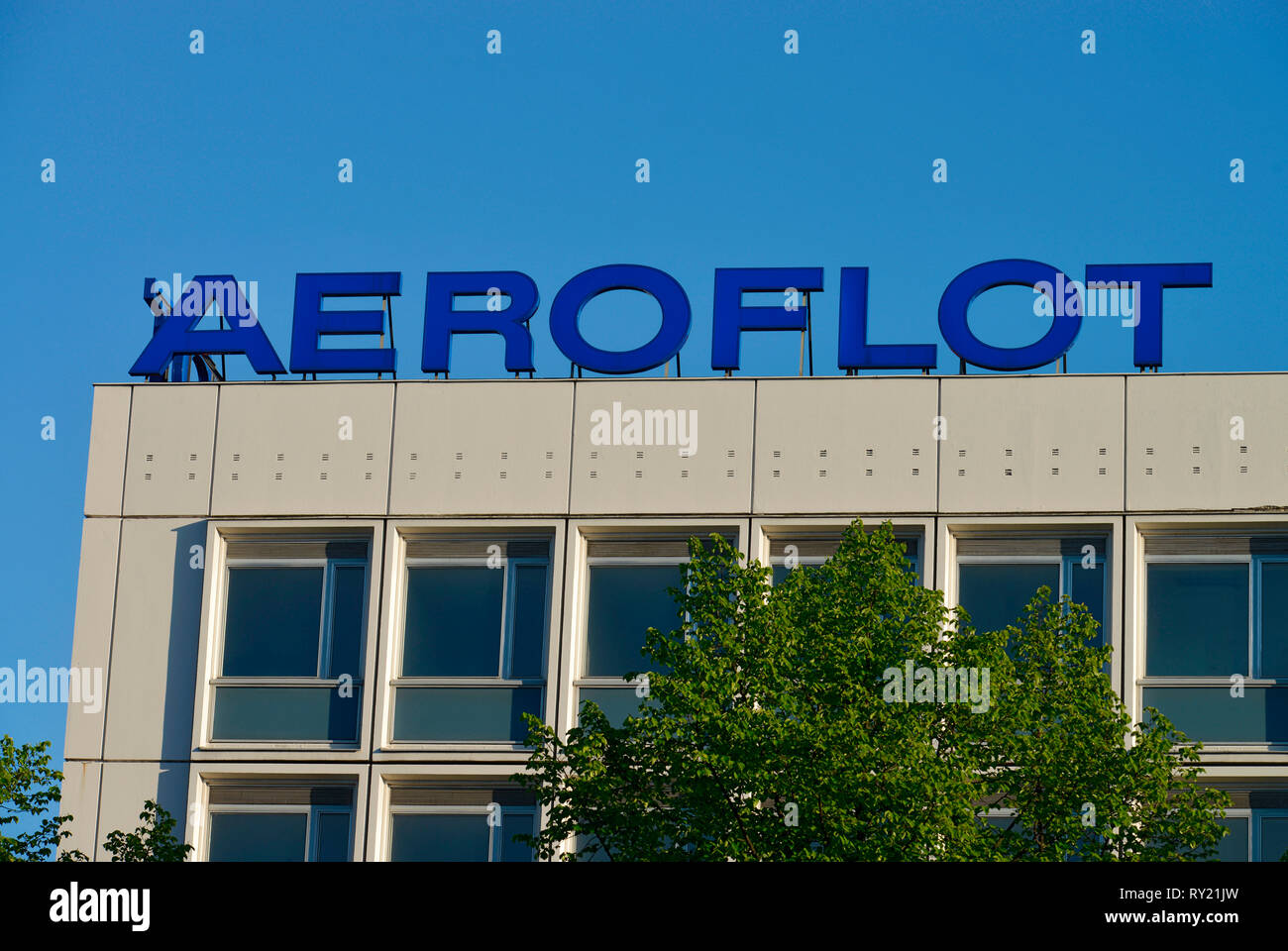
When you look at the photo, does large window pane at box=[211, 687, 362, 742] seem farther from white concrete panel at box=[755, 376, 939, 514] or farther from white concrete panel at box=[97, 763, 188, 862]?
white concrete panel at box=[755, 376, 939, 514]

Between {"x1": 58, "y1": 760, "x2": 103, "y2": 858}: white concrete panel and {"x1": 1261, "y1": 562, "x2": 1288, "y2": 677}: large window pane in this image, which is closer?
{"x1": 1261, "y1": 562, "x2": 1288, "y2": 677}: large window pane

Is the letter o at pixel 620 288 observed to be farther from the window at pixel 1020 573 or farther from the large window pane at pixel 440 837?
the large window pane at pixel 440 837

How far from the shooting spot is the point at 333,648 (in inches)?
1130

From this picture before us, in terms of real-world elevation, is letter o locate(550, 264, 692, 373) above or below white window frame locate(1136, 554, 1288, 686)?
above

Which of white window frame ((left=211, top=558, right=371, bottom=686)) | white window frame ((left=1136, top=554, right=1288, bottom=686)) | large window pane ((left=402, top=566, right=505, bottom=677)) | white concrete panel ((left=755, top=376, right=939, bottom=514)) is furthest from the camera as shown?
white window frame ((left=211, top=558, right=371, bottom=686))

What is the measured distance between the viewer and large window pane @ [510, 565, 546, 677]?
92.8 feet

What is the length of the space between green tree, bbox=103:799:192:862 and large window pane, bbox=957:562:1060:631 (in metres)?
11.9

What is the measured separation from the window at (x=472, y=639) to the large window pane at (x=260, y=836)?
Result: 6.87 feet

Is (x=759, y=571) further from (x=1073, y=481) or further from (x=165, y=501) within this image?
(x=165, y=501)

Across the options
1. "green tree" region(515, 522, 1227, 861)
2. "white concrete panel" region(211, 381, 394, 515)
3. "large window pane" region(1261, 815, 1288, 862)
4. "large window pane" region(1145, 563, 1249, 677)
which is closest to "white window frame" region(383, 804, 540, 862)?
"white concrete panel" region(211, 381, 394, 515)

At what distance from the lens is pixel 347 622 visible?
94.5ft

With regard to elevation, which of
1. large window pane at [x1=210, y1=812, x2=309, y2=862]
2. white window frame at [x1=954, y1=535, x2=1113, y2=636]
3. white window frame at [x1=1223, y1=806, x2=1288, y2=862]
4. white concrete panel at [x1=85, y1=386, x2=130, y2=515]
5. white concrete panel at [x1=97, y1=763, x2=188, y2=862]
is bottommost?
large window pane at [x1=210, y1=812, x2=309, y2=862]

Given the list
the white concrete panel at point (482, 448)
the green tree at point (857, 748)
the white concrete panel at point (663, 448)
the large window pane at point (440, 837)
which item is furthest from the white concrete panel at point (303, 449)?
the green tree at point (857, 748)
